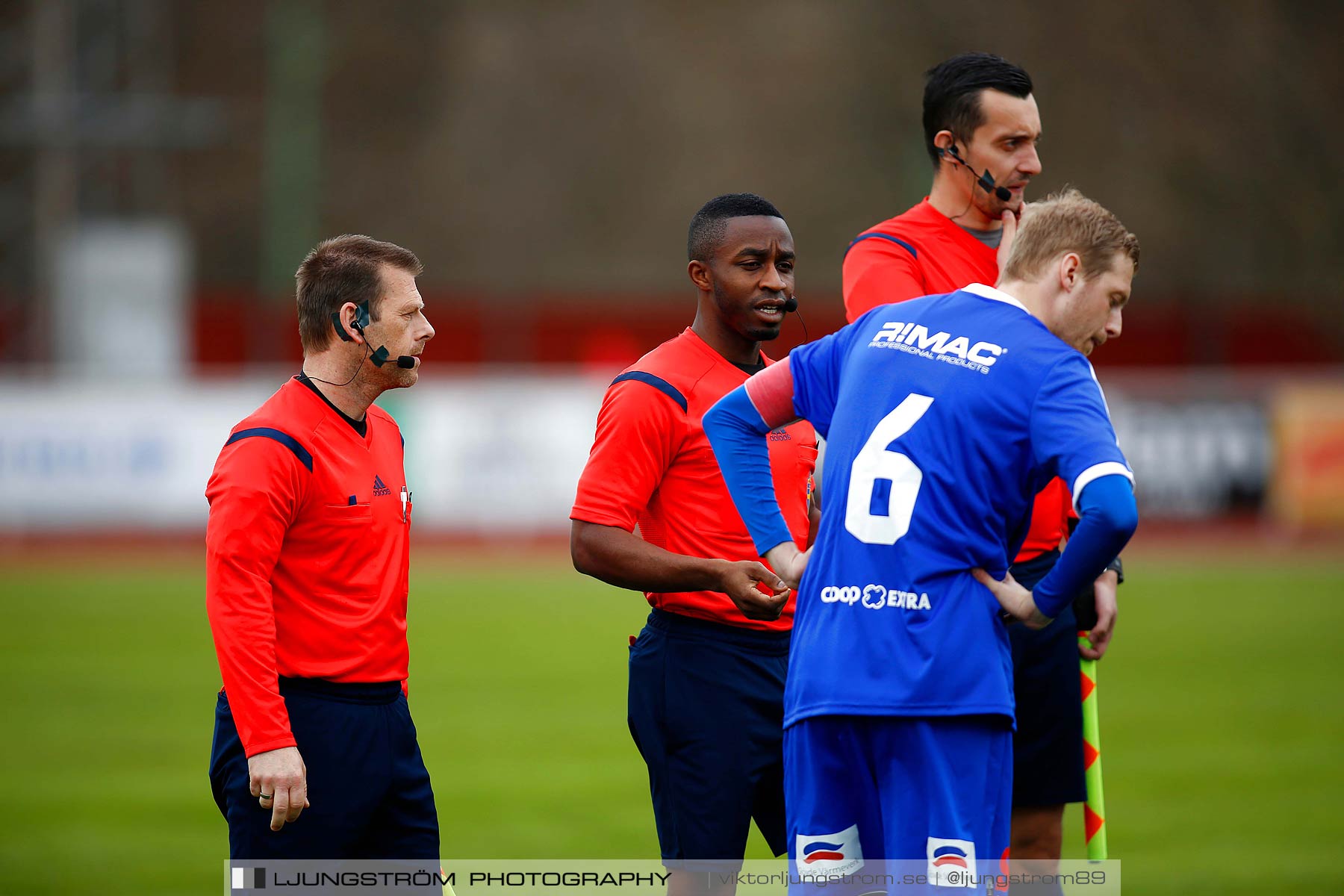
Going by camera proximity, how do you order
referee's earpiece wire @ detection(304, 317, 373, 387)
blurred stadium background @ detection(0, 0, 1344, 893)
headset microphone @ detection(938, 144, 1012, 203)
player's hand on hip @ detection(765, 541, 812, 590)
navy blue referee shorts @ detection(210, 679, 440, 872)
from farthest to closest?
blurred stadium background @ detection(0, 0, 1344, 893) < headset microphone @ detection(938, 144, 1012, 203) < referee's earpiece wire @ detection(304, 317, 373, 387) < navy blue referee shorts @ detection(210, 679, 440, 872) < player's hand on hip @ detection(765, 541, 812, 590)

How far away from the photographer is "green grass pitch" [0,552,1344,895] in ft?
25.6

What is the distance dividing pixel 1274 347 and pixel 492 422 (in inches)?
679

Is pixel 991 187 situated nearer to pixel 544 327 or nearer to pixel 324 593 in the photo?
pixel 324 593

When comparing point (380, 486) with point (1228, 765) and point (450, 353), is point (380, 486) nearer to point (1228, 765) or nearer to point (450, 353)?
point (1228, 765)

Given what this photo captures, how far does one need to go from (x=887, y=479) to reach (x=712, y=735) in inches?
49.2

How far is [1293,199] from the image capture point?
3008cm

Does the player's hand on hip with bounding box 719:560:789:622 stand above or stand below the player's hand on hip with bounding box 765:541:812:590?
below

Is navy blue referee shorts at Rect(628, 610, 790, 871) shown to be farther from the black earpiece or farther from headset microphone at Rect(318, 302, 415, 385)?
the black earpiece

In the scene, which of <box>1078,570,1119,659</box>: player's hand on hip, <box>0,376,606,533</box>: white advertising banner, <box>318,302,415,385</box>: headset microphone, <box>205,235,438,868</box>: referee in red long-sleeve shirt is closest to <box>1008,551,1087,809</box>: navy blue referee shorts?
<box>1078,570,1119,659</box>: player's hand on hip

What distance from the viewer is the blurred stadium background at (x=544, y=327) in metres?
9.82

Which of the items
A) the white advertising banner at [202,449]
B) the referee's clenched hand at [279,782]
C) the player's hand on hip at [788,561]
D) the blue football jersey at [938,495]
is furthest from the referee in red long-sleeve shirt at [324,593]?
the white advertising banner at [202,449]

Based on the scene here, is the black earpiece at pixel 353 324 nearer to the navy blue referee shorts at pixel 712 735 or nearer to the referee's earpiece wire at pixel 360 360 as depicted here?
the referee's earpiece wire at pixel 360 360

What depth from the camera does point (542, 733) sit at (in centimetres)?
1112

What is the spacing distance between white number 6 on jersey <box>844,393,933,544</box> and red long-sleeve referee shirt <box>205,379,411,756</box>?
4.76 feet
